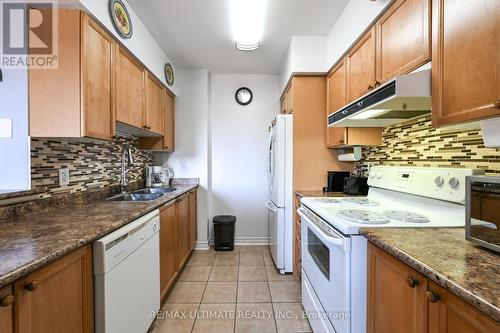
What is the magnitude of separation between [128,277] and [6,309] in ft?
2.27

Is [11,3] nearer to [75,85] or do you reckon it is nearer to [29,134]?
[75,85]

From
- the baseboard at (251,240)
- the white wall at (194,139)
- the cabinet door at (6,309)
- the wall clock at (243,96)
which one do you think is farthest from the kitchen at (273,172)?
the wall clock at (243,96)

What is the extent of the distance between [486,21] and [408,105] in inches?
20.5

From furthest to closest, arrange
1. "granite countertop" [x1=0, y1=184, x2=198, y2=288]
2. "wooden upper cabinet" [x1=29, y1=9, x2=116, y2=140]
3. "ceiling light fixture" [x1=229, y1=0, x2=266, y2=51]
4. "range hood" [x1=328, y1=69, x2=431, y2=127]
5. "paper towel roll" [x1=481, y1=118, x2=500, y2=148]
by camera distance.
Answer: "ceiling light fixture" [x1=229, y1=0, x2=266, y2=51] < "wooden upper cabinet" [x1=29, y1=9, x2=116, y2=140] < "range hood" [x1=328, y1=69, x2=431, y2=127] < "paper towel roll" [x1=481, y1=118, x2=500, y2=148] < "granite countertop" [x1=0, y1=184, x2=198, y2=288]

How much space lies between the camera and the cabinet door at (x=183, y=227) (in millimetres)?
2525

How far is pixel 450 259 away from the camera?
789 mm

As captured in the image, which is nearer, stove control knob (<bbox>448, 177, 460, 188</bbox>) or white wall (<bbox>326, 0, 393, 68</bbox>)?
stove control knob (<bbox>448, 177, 460, 188</bbox>)

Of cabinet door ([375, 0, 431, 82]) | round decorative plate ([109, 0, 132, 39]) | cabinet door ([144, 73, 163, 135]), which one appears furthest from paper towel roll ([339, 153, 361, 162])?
round decorative plate ([109, 0, 132, 39])

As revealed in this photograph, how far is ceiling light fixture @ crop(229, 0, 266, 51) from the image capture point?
202 cm

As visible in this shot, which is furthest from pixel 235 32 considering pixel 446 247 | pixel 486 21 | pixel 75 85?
pixel 446 247

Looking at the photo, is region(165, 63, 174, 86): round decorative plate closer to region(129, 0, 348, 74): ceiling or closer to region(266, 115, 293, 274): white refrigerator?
region(129, 0, 348, 74): ceiling

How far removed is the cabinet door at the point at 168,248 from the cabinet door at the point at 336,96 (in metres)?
1.73

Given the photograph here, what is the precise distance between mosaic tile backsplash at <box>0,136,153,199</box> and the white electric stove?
5.73 feet

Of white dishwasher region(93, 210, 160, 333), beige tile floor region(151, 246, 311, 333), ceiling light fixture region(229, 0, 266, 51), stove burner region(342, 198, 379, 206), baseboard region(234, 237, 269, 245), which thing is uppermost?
ceiling light fixture region(229, 0, 266, 51)
